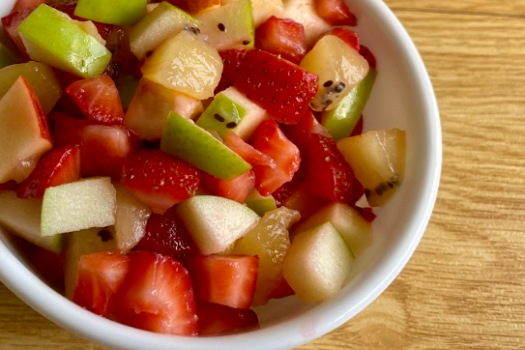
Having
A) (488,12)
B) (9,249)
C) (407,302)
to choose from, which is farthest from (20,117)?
(488,12)

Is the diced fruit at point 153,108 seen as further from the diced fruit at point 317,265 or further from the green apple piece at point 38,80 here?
the diced fruit at point 317,265

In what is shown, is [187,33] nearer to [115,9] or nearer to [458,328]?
[115,9]

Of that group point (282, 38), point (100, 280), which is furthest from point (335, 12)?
point (100, 280)

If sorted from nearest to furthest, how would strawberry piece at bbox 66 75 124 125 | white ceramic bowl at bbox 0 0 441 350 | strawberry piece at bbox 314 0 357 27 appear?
white ceramic bowl at bbox 0 0 441 350 → strawberry piece at bbox 66 75 124 125 → strawberry piece at bbox 314 0 357 27

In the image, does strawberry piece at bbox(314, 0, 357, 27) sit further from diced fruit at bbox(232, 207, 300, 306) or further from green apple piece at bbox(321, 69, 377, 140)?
diced fruit at bbox(232, 207, 300, 306)

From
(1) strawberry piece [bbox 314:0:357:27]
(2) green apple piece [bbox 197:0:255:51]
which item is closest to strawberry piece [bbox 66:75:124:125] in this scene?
(2) green apple piece [bbox 197:0:255:51]

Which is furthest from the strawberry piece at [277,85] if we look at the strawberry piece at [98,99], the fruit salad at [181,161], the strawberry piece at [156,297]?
the strawberry piece at [156,297]

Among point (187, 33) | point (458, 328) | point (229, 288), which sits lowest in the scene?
point (458, 328)
